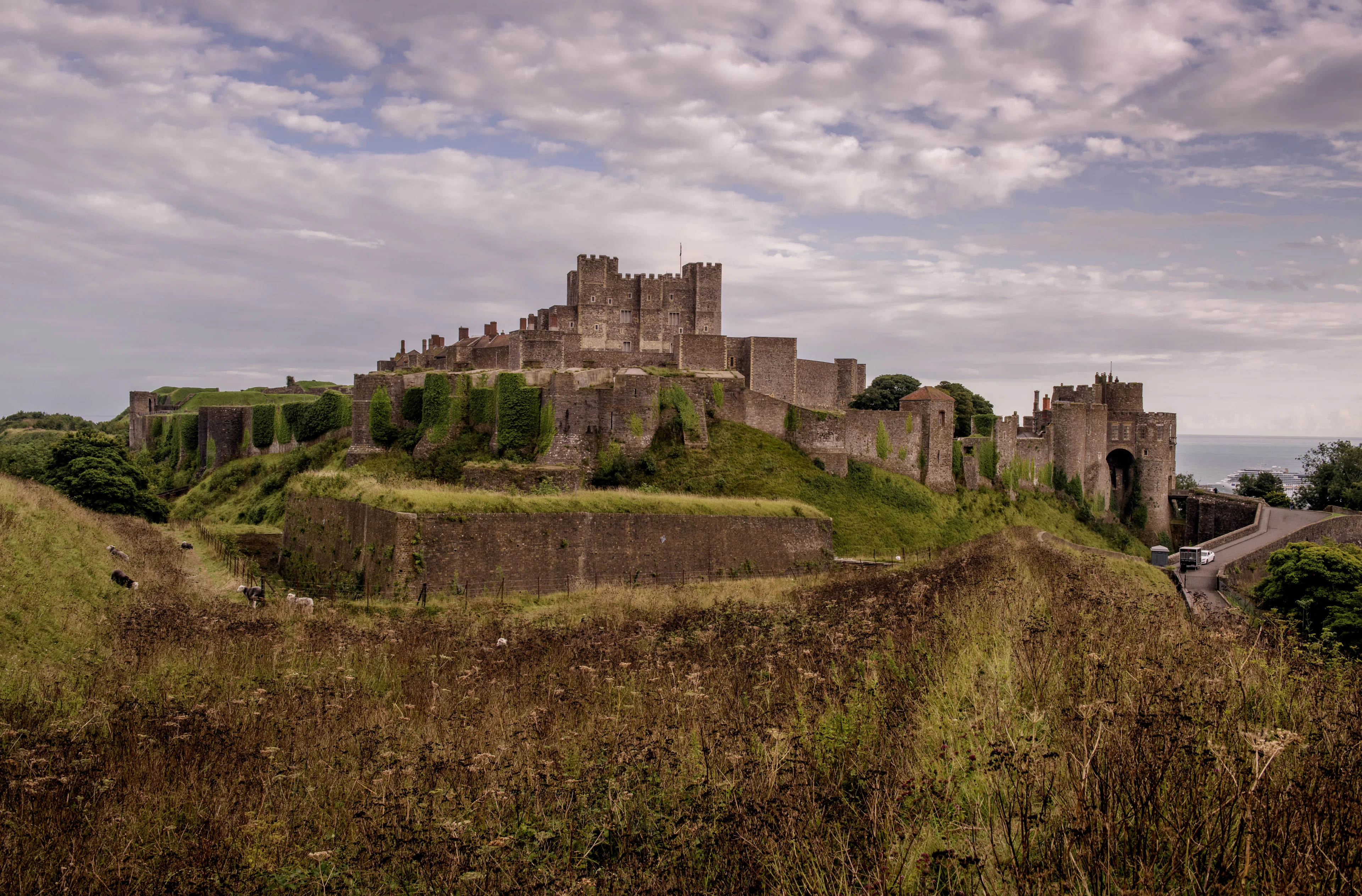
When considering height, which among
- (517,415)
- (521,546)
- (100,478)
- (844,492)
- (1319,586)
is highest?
(517,415)

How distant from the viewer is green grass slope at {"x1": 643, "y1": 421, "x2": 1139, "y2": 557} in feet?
97.4

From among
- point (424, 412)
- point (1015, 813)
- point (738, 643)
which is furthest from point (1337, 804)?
point (424, 412)

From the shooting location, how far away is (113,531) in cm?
1973

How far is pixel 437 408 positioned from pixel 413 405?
1322mm


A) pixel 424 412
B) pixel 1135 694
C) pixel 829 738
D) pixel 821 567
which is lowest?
pixel 821 567

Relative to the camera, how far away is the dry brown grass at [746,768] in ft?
10.9

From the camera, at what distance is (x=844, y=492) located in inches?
1262

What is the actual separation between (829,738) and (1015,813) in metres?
1.81

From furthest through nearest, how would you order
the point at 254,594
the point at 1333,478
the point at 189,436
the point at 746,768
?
the point at 1333,478 → the point at 189,436 → the point at 254,594 → the point at 746,768

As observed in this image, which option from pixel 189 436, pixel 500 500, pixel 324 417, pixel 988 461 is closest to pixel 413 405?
pixel 324 417

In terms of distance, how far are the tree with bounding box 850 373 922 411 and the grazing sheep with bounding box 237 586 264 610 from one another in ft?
117

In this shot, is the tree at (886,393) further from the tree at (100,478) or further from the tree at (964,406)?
the tree at (100,478)

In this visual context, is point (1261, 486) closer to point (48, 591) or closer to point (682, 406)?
point (682, 406)

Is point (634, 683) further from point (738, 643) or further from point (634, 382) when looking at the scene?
point (634, 382)
